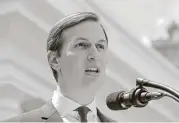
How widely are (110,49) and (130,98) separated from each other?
0.30m

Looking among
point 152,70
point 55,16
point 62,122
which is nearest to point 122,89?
point 152,70

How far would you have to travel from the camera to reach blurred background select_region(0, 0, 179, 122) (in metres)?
1.50

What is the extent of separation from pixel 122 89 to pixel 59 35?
0.36 meters

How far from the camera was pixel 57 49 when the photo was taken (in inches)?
59.2

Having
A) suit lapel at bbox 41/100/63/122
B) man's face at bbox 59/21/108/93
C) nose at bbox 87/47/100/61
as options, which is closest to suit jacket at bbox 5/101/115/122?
suit lapel at bbox 41/100/63/122

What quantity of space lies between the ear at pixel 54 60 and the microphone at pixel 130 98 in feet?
0.78

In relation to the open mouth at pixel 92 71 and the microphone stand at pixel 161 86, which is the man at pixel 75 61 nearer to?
the open mouth at pixel 92 71

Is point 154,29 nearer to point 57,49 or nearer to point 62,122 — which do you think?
point 57,49

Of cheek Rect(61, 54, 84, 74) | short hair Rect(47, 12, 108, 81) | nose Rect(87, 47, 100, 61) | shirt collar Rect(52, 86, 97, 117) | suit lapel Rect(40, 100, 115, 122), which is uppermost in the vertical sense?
short hair Rect(47, 12, 108, 81)

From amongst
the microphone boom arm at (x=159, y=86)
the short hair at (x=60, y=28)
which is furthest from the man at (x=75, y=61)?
the microphone boom arm at (x=159, y=86)

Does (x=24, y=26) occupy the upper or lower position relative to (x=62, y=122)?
upper

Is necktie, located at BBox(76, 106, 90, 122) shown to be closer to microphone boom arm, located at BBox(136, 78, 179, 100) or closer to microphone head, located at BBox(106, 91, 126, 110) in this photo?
microphone head, located at BBox(106, 91, 126, 110)

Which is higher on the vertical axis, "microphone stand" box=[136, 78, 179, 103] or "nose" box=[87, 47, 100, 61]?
"nose" box=[87, 47, 100, 61]

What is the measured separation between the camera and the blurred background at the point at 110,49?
150cm
